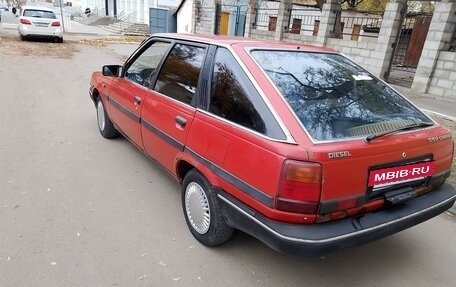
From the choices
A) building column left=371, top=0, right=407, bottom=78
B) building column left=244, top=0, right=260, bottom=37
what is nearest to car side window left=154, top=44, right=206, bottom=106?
building column left=371, top=0, right=407, bottom=78

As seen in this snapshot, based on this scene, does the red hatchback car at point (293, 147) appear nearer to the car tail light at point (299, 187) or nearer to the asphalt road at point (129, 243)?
the car tail light at point (299, 187)

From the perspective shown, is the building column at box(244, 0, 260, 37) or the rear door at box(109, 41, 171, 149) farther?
Answer: the building column at box(244, 0, 260, 37)

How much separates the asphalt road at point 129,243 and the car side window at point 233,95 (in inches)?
45.2

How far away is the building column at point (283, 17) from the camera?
14.3 m

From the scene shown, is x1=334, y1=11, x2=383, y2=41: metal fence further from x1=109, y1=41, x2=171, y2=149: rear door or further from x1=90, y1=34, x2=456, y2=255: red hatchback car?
x1=90, y1=34, x2=456, y2=255: red hatchback car

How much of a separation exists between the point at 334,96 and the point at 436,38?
8419mm

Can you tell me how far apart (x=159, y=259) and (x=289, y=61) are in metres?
1.87

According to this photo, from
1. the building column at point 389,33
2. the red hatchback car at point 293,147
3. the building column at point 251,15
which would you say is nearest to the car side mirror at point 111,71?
the red hatchback car at point 293,147

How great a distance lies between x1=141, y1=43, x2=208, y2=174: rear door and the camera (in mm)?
2969

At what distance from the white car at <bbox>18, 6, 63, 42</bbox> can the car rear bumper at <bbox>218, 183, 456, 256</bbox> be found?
56.1 ft

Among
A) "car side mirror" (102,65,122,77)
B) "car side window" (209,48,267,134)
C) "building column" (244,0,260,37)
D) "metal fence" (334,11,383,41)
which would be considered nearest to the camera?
"car side window" (209,48,267,134)

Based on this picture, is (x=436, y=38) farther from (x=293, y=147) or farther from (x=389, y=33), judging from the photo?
(x=293, y=147)

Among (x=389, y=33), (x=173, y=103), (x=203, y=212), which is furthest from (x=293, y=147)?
(x=389, y=33)

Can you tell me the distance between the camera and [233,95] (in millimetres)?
2559
